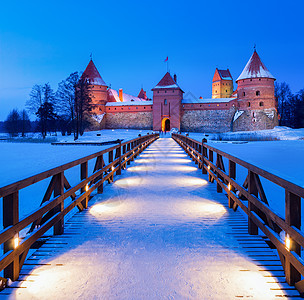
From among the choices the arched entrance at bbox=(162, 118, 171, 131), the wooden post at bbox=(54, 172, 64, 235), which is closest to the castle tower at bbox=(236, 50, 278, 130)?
the arched entrance at bbox=(162, 118, 171, 131)

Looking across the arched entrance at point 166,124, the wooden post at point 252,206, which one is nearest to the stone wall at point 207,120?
the arched entrance at point 166,124

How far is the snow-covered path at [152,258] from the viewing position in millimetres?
2115

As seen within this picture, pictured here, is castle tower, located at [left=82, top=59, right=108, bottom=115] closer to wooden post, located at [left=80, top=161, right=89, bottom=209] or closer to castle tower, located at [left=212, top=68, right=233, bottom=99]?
castle tower, located at [left=212, top=68, right=233, bottom=99]

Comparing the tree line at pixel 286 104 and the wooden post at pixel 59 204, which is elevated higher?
the tree line at pixel 286 104

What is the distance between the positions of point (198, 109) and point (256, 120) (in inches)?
370

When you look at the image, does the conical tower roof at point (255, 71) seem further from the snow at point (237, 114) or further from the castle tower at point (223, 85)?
the castle tower at point (223, 85)

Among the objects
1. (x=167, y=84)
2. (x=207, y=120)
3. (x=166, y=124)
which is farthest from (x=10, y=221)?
(x=166, y=124)

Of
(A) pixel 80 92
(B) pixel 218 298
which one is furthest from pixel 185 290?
(A) pixel 80 92

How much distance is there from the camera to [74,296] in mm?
2045

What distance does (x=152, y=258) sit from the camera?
2.64m

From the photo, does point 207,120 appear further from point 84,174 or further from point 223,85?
point 84,174

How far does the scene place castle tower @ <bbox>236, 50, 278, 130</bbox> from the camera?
4131cm

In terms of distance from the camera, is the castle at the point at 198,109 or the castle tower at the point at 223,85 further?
the castle tower at the point at 223,85

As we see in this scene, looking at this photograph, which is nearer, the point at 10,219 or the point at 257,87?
the point at 10,219
